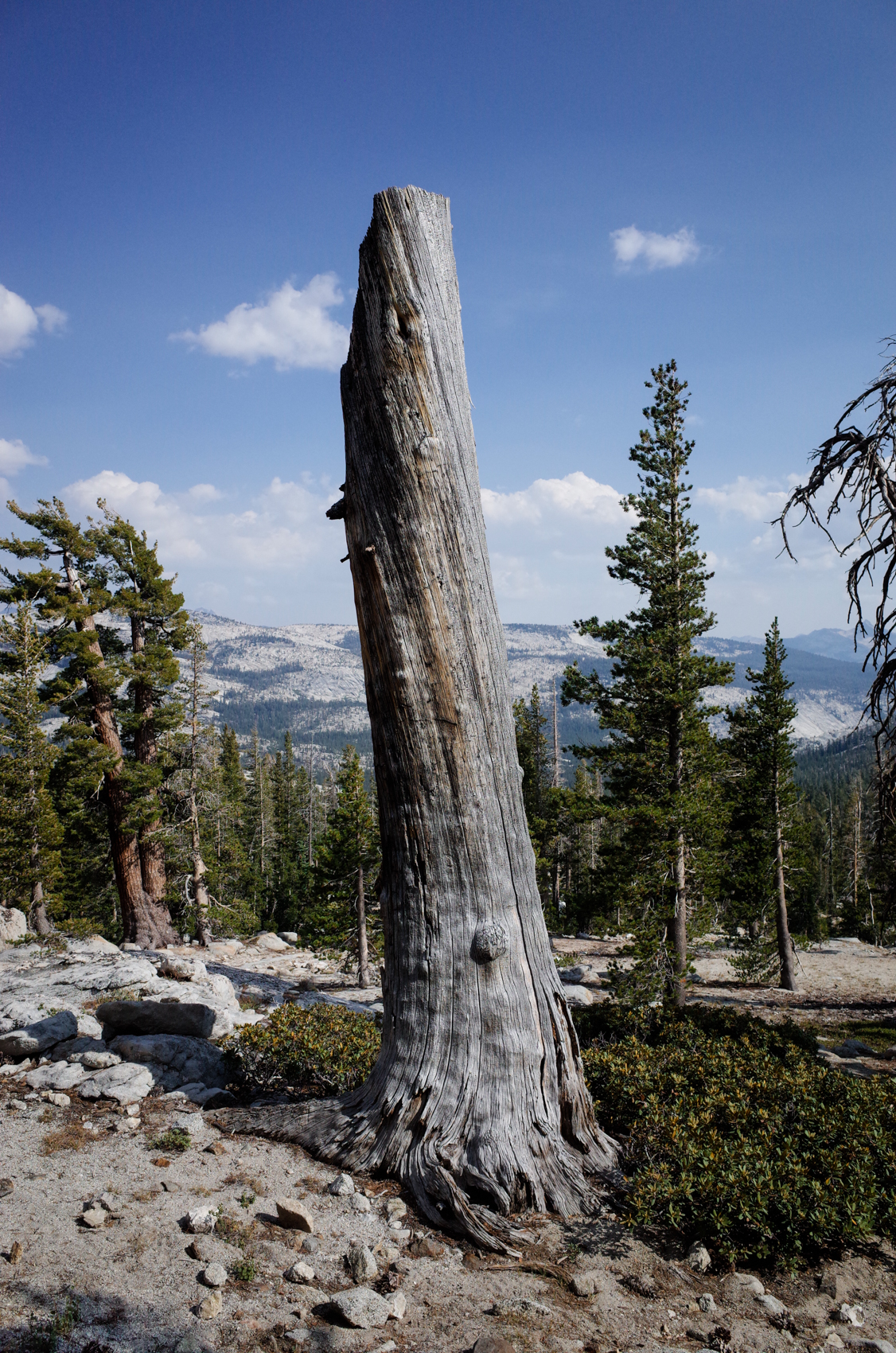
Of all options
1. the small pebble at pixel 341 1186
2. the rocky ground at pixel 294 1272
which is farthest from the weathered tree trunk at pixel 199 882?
the small pebble at pixel 341 1186

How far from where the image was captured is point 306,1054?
19.4ft

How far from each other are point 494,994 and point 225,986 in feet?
28.3

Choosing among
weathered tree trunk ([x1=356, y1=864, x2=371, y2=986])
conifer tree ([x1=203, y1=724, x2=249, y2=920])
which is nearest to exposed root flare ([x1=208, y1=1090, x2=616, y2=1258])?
weathered tree trunk ([x1=356, y1=864, x2=371, y2=986])

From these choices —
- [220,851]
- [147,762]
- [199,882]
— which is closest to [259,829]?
[220,851]

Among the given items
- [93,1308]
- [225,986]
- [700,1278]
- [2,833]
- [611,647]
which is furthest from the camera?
[2,833]

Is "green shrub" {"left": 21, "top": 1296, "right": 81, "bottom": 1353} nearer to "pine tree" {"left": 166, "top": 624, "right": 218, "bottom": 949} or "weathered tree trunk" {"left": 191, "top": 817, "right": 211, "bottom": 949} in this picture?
"pine tree" {"left": 166, "top": 624, "right": 218, "bottom": 949}

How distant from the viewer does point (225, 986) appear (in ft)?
37.3

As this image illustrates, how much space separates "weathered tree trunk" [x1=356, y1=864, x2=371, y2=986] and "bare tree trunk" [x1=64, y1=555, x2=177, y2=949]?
18.6ft

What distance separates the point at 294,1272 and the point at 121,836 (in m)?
18.5

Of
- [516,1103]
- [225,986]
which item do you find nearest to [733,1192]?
[516,1103]

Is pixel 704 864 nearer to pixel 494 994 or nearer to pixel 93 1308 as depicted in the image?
pixel 494 994

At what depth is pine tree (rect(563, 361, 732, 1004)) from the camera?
47.6ft

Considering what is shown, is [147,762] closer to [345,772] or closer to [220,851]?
[345,772]

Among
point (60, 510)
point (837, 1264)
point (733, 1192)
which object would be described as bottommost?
point (837, 1264)
